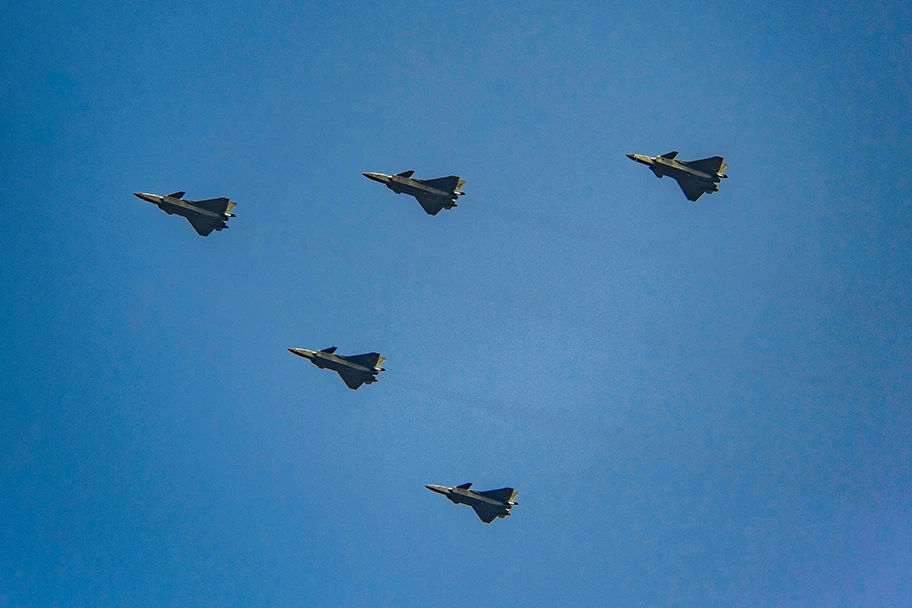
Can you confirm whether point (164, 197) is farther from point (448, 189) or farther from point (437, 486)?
point (437, 486)

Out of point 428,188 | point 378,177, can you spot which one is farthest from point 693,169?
point 378,177

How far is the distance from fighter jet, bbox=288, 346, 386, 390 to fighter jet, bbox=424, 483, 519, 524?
11.3 metres

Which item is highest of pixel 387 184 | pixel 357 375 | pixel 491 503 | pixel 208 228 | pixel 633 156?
pixel 633 156

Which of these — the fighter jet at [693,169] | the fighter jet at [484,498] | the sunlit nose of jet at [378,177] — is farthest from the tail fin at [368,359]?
the fighter jet at [693,169]

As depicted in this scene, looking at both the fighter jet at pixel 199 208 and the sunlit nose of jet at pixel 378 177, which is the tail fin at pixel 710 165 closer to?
the sunlit nose of jet at pixel 378 177

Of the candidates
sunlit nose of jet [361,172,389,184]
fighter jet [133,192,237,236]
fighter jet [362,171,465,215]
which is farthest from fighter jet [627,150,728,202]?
fighter jet [133,192,237,236]

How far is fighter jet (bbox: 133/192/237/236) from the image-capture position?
7044cm

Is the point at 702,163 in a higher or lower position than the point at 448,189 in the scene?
higher

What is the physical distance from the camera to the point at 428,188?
70.9m

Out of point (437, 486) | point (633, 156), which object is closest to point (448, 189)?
point (633, 156)

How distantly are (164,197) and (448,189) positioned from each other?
23.3 meters

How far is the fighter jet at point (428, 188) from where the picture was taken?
70562 mm

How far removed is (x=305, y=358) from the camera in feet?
237

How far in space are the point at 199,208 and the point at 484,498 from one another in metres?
33.8
